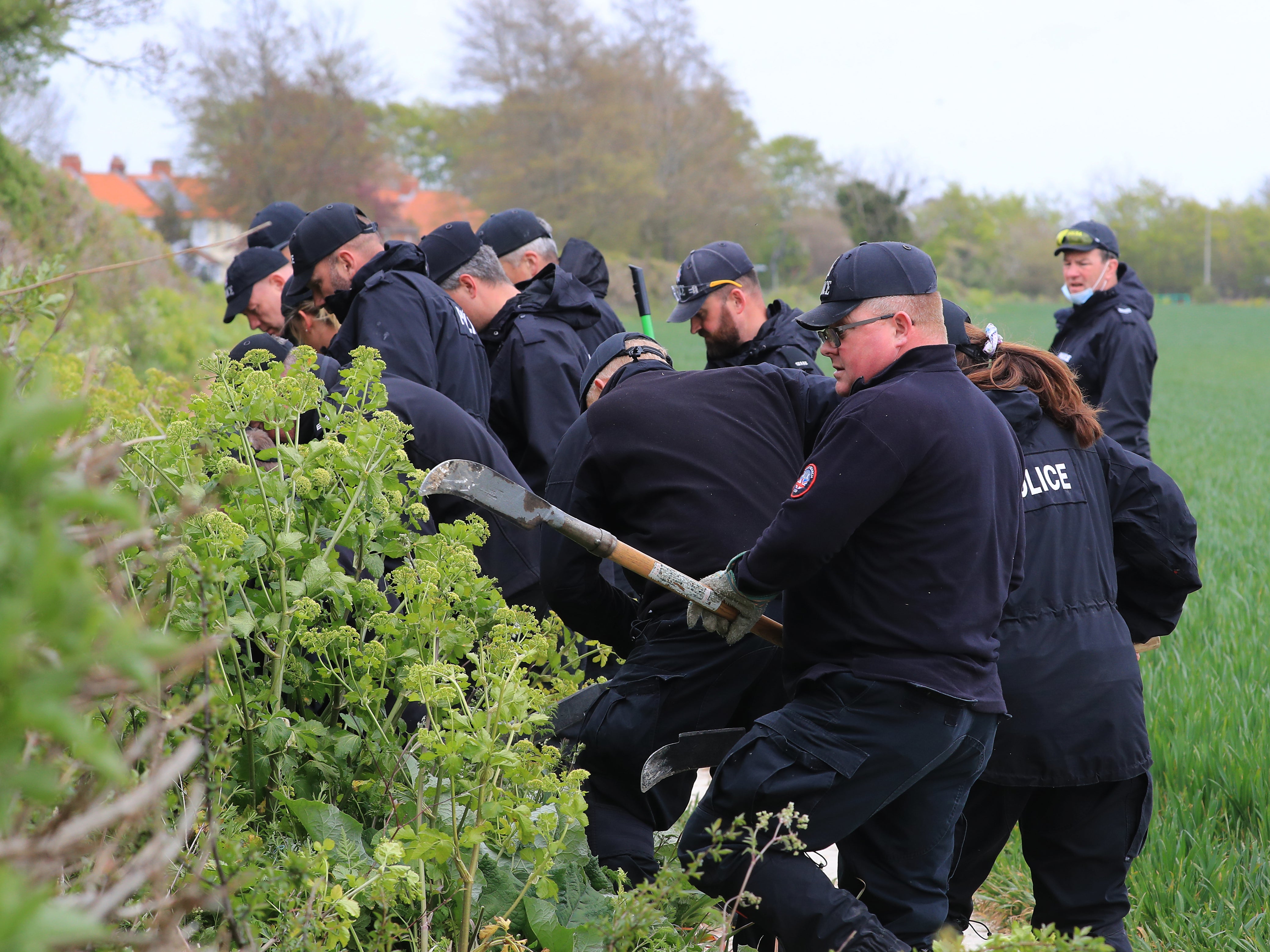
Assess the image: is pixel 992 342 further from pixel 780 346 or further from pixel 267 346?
pixel 267 346

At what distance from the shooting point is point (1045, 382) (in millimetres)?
3178

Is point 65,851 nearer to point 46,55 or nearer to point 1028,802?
point 1028,802

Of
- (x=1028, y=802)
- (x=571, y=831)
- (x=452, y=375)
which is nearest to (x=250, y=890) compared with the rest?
(x=571, y=831)

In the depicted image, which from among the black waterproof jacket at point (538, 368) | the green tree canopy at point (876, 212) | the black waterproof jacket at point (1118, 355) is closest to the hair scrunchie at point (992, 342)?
the black waterproof jacket at point (538, 368)

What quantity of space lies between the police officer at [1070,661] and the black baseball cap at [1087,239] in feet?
12.9

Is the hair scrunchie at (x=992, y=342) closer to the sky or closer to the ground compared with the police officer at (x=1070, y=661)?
closer to the sky

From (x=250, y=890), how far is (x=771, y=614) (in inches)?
72.9

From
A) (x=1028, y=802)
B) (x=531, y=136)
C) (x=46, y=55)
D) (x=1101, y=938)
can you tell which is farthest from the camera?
(x=531, y=136)

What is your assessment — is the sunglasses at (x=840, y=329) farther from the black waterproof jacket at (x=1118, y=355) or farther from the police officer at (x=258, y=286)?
the black waterproof jacket at (x=1118, y=355)

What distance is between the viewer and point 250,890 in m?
2.32

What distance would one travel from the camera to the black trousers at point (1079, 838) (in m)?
3.04

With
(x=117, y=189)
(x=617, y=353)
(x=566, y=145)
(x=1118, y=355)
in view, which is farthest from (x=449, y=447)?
(x=117, y=189)

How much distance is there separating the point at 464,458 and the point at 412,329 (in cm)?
104

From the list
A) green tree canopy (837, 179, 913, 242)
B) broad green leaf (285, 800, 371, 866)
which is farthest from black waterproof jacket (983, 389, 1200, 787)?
green tree canopy (837, 179, 913, 242)
